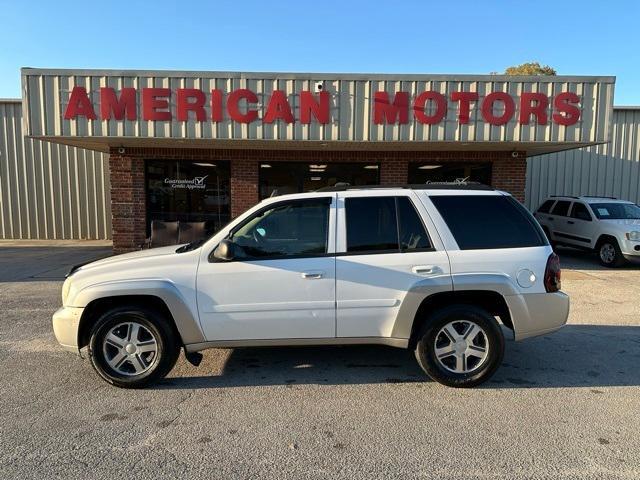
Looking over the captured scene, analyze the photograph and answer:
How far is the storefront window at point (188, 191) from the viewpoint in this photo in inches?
449

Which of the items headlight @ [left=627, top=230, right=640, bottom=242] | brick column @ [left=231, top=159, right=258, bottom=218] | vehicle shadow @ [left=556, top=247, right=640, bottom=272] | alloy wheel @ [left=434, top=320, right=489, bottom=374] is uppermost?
brick column @ [left=231, top=159, right=258, bottom=218]

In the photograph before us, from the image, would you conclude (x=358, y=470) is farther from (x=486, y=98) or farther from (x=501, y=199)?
(x=486, y=98)

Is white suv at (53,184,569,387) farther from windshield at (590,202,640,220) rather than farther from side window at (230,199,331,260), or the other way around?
windshield at (590,202,640,220)

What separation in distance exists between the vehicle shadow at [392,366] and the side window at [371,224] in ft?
4.14

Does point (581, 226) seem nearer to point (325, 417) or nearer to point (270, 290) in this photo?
point (270, 290)

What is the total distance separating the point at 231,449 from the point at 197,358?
128 centimetres

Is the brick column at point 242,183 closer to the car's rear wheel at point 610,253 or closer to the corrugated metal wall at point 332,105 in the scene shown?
the corrugated metal wall at point 332,105

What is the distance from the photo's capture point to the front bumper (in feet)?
12.7

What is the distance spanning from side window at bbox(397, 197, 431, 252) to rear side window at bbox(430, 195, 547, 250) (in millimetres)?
238

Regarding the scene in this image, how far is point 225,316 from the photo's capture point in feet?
12.8

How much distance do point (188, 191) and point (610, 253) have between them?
10.5 metres

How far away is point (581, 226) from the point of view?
11.8m

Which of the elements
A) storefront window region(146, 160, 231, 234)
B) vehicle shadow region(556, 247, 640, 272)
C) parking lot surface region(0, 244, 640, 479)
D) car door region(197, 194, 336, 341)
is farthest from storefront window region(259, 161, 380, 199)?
car door region(197, 194, 336, 341)

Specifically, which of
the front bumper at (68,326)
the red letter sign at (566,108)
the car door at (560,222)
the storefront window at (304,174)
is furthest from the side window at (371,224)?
the car door at (560,222)
